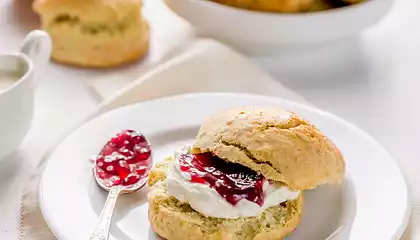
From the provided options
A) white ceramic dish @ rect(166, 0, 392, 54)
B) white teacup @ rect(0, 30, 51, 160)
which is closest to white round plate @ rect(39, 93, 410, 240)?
white teacup @ rect(0, 30, 51, 160)

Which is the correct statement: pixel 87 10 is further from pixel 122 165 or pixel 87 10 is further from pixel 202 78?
pixel 122 165

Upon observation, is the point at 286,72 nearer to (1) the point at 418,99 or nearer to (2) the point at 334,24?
(2) the point at 334,24

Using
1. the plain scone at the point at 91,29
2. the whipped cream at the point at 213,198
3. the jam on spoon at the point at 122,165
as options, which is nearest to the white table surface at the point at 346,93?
the plain scone at the point at 91,29

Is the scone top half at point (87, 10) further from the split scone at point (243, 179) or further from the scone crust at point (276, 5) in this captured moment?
the split scone at point (243, 179)

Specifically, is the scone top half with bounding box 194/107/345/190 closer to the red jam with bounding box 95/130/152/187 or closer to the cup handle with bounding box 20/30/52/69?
the red jam with bounding box 95/130/152/187

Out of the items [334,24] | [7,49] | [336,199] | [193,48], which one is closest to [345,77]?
[334,24]
